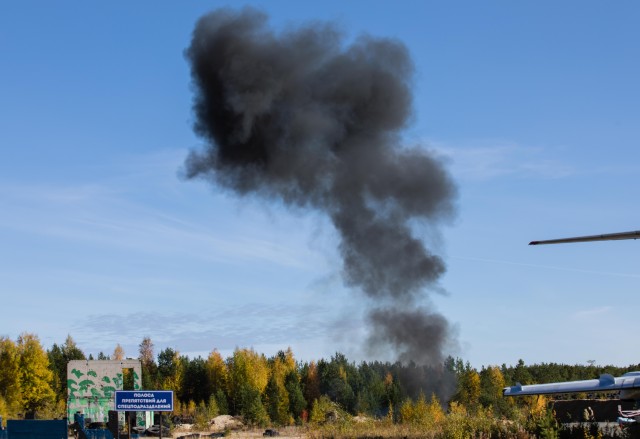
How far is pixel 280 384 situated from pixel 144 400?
7726 centimetres

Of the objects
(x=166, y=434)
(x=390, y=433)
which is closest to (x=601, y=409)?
(x=390, y=433)

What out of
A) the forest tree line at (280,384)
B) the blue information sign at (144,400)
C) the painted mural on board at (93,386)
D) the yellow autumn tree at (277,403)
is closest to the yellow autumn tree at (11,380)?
the forest tree line at (280,384)

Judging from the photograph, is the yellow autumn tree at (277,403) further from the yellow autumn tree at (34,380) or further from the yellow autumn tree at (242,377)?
the yellow autumn tree at (34,380)

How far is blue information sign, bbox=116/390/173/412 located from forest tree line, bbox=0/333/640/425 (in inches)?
679

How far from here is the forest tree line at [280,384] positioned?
61969 millimetres

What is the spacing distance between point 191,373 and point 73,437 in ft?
276

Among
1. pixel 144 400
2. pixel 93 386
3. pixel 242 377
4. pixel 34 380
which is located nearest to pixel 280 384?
pixel 242 377

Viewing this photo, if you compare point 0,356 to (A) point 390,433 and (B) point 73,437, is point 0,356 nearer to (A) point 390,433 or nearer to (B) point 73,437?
(B) point 73,437

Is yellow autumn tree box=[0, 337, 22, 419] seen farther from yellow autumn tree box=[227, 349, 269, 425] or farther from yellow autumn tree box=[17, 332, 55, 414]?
yellow autumn tree box=[227, 349, 269, 425]

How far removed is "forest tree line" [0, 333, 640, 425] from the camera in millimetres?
61969

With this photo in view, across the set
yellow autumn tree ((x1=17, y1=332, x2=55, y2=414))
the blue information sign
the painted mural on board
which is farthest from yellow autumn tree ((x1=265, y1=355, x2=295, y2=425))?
the blue information sign

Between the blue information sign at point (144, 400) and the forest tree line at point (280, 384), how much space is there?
17.3 metres

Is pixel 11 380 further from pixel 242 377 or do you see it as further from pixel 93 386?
pixel 93 386

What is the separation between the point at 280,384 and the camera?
106375 millimetres
